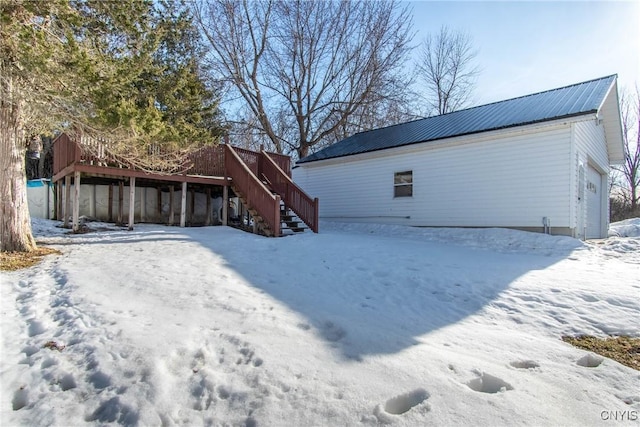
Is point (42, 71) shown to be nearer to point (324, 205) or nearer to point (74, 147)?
point (74, 147)

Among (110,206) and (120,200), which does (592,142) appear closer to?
(120,200)

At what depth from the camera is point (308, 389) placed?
90.7 inches

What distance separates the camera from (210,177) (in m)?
10.8

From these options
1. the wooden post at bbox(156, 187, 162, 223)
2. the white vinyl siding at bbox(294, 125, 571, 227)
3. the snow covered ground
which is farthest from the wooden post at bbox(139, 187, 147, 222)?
the white vinyl siding at bbox(294, 125, 571, 227)

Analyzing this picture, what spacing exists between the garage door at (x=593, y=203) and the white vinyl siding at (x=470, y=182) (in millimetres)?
3594

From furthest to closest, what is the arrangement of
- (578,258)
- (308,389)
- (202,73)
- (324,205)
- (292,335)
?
1. (202,73)
2. (324,205)
3. (578,258)
4. (292,335)
5. (308,389)

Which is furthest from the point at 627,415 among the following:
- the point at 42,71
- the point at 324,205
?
the point at 324,205

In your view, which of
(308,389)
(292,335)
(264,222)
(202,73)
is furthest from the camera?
(202,73)

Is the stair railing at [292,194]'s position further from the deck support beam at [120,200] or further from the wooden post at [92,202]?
the wooden post at [92,202]

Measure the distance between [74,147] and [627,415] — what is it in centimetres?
1070

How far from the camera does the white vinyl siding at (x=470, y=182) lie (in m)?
9.07

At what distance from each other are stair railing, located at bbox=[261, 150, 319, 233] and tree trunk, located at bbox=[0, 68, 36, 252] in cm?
618

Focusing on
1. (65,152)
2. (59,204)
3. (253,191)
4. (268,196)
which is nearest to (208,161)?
(253,191)

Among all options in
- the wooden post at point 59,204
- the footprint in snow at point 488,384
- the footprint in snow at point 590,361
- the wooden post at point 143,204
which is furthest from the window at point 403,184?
the wooden post at point 59,204
